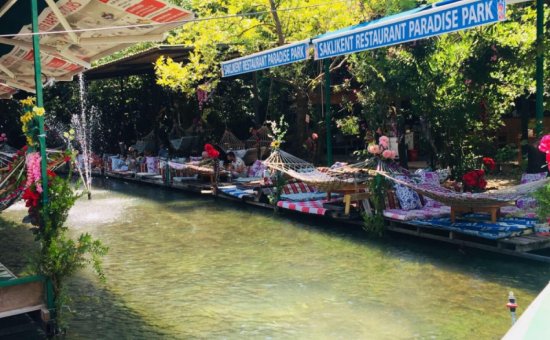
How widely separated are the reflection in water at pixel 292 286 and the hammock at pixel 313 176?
765 mm

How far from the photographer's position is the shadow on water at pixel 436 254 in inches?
267

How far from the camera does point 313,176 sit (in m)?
Answer: 10.7

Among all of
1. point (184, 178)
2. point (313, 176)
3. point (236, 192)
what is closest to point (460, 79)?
point (313, 176)

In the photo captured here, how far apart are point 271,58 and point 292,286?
513cm

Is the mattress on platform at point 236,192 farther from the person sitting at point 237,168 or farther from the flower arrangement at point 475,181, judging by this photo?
the flower arrangement at point 475,181

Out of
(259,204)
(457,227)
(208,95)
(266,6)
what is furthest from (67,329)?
(208,95)

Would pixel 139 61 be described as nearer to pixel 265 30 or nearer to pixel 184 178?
pixel 184 178

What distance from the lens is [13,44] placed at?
671 centimetres

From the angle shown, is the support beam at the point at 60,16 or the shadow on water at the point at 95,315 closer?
the support beam at the point at 60,16

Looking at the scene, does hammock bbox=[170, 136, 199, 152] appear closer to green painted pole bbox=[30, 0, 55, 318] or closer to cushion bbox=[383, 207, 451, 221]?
cushion bbox=[383, 207, 451, 221]

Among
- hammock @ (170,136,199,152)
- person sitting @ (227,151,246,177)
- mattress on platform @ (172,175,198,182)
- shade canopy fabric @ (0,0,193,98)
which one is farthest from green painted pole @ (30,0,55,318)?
hammock @ (170,136,199,152)

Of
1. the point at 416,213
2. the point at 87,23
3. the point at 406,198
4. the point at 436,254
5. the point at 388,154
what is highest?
the point at 87,23

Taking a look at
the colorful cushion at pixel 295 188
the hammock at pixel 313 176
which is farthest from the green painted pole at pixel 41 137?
the colorful cushion at pixel 295 188

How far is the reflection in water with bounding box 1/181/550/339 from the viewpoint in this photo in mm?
5480
